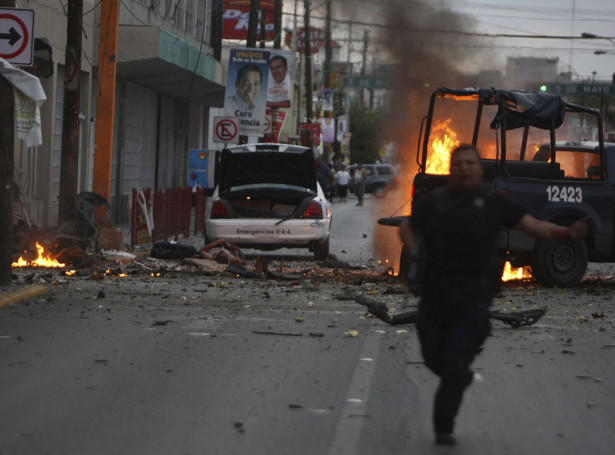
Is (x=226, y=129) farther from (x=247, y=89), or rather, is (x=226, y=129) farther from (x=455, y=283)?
(x=455, y=283)

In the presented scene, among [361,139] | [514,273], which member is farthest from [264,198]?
[361,139]

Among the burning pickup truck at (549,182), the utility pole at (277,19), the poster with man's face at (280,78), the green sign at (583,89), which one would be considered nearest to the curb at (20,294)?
the burning pickup truck at (549,182)

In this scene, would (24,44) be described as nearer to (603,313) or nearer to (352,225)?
(603,313)

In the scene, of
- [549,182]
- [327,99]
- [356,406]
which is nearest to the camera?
→ [356,406]

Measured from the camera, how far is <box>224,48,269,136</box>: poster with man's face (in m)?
27.8

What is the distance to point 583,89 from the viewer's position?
186 ft

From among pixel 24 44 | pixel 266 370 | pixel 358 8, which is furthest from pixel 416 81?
pixel 266 370

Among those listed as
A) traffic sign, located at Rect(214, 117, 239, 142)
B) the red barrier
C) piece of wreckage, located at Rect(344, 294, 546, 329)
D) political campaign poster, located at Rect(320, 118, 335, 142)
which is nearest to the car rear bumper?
the red barrier

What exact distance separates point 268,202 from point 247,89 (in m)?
9.75

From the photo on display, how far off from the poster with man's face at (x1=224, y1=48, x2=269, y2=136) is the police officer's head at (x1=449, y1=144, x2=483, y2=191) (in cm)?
2192

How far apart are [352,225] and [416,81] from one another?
7.57 meters

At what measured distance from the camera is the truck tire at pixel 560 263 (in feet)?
45.5

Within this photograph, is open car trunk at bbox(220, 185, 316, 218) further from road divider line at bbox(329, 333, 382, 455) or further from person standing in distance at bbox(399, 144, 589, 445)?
person standing in distance at bbox(399, 144, 589, 445)

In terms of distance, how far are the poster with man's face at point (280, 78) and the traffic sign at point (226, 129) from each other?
8.20 metres
